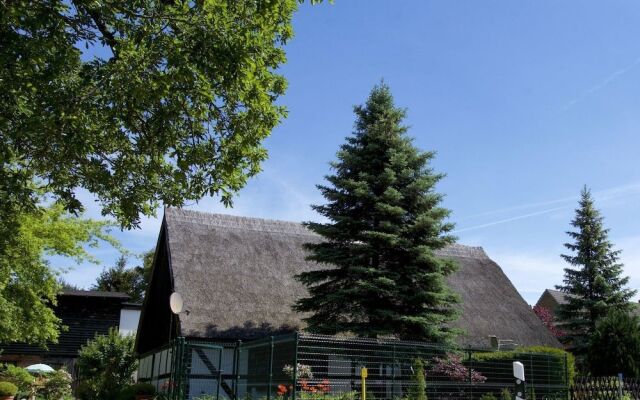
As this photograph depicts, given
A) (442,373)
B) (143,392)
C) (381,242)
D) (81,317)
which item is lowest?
(143,392)

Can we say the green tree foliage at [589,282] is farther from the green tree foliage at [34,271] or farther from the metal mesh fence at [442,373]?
the green tree foliage at [34,271]

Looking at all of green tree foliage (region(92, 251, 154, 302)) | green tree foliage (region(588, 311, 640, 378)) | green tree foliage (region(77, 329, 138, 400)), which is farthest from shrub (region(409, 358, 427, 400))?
green tree foliage (region(92, 251, 154, 302))

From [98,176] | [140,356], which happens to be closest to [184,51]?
[98,176]

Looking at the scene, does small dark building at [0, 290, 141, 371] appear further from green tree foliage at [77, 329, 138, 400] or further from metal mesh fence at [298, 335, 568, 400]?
metal mesh fence at [298, 335, 568, 400]

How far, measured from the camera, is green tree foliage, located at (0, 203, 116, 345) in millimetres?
17750

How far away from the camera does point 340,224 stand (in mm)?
19141

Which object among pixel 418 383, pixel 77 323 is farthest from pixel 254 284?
pixel 77 323

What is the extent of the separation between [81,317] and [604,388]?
30853 mm

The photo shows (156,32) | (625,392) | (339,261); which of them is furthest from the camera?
(339,261)

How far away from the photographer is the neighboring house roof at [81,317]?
3594 cm

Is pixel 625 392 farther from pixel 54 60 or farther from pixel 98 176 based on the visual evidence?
pixel 54 60

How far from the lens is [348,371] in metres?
16.5

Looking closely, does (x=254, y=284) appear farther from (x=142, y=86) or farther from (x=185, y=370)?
(x=142, y=86)

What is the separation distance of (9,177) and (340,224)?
36.9 ft
